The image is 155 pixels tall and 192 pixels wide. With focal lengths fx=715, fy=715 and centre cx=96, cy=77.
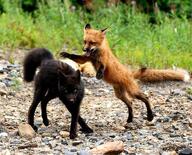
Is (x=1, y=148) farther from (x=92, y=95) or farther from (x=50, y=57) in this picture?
(x=92, y=95)

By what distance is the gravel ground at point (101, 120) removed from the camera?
710 cm

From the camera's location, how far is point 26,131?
24.4 ft

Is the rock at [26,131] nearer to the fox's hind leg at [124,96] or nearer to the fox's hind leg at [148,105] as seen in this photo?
the fox's hind leg at [124,96]

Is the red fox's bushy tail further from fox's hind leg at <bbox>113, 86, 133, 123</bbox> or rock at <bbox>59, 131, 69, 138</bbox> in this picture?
rock at <bbox>59, 131, 69, 138</bbox>

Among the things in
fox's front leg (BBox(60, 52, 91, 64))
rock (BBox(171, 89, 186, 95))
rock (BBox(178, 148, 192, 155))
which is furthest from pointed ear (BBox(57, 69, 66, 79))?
rock (BBox(171, 89, 186, 95))

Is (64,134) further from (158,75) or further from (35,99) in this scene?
(158,75)

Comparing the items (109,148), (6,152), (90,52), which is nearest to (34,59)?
(90,52)

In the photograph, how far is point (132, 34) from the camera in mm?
12805

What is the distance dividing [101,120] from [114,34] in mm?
3679

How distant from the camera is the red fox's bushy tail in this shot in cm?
901

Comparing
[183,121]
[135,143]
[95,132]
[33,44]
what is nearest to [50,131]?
[95,132]

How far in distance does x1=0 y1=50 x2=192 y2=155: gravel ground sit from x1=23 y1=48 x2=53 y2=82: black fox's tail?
1.69 ft

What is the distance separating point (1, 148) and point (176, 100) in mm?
3166

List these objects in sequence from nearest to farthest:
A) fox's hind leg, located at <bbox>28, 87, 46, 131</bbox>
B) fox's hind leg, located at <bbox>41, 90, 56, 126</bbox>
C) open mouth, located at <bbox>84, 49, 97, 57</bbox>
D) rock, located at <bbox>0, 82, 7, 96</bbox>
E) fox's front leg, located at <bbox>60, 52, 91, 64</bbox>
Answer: fox's hind leg, located at <bbox>28, 87, 46, 131</bbox> < fox's hind leg, located at <bbox>41, 90, 56, 126</bbox> < fox's front leg, located at <bbox>60, 52, 91, 64</bbox> < open mouth, located at <bbox>84, 49, 97, 57</bbox> < rock, located at <bbox>0, 82, 7, 96</bbox>
